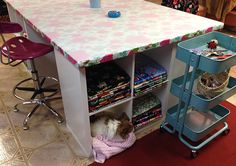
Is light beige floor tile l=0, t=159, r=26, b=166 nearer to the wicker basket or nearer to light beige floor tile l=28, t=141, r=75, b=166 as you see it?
light beige floor tile l=28, t=141, r=75, b=166

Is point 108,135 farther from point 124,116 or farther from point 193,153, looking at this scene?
point 193,153

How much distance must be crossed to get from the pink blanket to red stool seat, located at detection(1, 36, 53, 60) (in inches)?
30.6

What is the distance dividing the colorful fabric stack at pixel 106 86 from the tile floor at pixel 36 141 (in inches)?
19.0

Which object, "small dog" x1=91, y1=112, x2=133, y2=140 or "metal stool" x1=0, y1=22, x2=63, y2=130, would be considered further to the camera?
"metal stool" x1=0, y1=22, x2=63, y2=130

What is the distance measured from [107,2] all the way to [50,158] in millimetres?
1617

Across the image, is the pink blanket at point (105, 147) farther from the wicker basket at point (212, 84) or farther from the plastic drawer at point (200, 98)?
the wicker basket at point (212, 84)

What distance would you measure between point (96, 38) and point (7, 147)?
43.3 inches

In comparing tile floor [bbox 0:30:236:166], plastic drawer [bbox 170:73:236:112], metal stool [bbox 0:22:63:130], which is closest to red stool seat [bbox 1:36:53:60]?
metal stool [bbox 0:22:63:130]

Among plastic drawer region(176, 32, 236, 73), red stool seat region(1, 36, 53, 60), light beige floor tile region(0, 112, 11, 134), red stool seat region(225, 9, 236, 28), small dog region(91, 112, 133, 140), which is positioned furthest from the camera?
red stool seat region(225, 9, 236, 28)

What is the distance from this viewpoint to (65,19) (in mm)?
1863

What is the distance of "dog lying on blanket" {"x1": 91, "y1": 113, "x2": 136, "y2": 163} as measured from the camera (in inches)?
→ 63.9

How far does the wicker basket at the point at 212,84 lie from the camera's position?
4.99ft

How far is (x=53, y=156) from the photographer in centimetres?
172

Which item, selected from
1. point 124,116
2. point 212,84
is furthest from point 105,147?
point 212,84
